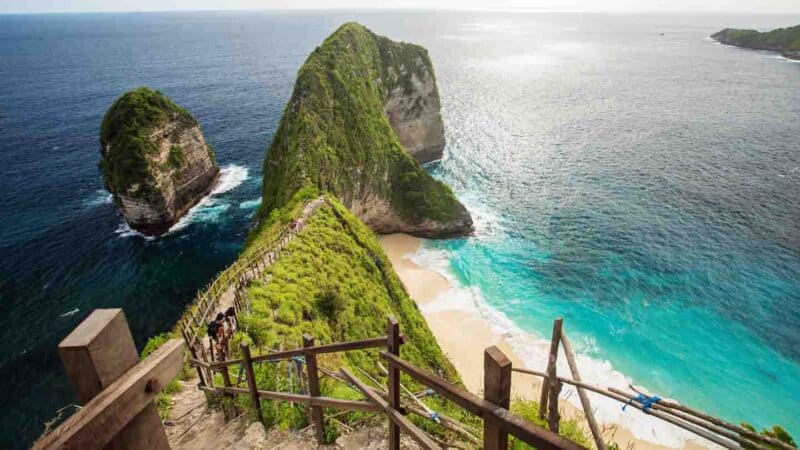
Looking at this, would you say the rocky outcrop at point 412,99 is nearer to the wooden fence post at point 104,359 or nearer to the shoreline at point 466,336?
the shoreline at point 466,336

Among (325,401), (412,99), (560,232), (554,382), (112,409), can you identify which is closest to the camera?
(112,409)

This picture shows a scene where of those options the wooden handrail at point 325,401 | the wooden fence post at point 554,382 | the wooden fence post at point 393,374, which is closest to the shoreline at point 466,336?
the wooden fence post at point 554,382

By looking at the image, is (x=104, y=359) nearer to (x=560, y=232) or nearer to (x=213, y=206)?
(x=560, y=232)

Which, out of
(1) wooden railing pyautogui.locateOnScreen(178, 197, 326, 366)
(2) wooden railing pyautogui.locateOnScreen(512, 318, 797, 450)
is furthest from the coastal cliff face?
(2) wooden railing pyautogui.locateOnScreen(512, 318, 797, 450)

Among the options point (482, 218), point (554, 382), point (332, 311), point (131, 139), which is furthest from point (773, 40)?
point (554, 382)

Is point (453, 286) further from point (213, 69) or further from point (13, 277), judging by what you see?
point (213, 69)

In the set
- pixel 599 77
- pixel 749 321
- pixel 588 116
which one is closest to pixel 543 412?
pixel 749 321
